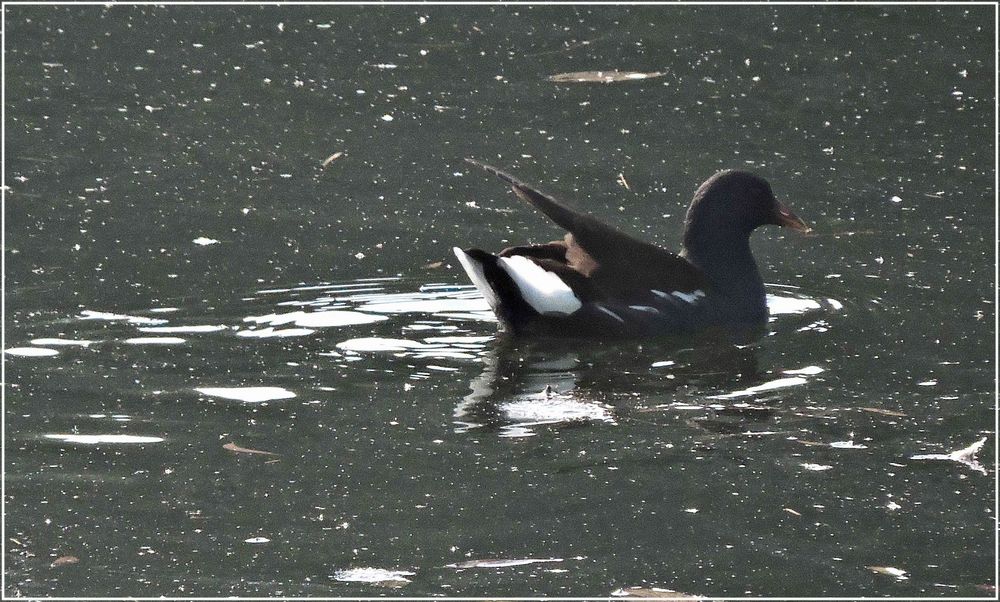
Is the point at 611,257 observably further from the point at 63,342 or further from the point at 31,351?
the point at 31,351

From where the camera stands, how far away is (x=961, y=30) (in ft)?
41.8

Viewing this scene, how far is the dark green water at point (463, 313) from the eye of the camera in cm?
491

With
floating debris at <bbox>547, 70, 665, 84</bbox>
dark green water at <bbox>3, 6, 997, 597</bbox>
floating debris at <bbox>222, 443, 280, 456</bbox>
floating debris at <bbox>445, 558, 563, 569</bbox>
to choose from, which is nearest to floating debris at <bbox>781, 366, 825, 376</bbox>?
dark green water at <bbox>3, 6, 997, 597</bbox>

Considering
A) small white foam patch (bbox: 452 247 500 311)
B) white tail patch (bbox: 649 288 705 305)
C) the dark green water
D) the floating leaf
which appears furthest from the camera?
white tail patch (bbox: 649 288 705 305)

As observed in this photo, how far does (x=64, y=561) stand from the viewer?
471 centimetres

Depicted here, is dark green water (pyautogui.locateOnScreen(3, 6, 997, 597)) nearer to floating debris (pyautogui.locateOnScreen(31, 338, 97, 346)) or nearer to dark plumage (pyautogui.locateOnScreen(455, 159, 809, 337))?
floating debris (pyautogui.locateOnScreen(31, 338, 97, 346))

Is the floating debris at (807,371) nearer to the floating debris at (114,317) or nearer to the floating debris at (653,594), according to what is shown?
the floating debris at (653,594)

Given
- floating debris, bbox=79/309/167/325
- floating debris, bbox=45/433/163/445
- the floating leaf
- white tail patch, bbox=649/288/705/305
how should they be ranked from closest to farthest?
1. the floating leaf
2. floating debris, bbox=45/433/163/445
3. floating debris, bbox=79/309/167/325
4. white tail patch, bbox=649/288/705/305

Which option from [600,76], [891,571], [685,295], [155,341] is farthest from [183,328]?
[600,76]

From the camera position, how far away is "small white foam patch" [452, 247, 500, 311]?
7.04 metres

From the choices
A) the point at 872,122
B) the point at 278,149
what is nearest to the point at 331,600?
the point at 278,149

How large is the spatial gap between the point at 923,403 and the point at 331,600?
2.86m

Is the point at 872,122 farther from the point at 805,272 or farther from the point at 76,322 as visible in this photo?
the point at 76,322

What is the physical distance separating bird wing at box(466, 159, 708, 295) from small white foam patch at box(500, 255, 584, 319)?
15cm
